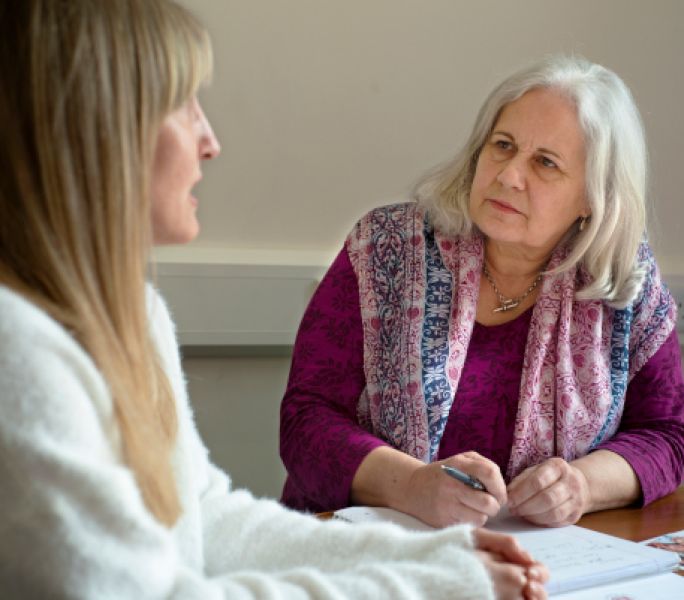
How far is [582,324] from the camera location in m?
1.78

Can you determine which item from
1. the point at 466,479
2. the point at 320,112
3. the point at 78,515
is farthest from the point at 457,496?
the point at 320,112

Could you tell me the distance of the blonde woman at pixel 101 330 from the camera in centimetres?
71

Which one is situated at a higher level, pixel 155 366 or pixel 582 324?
pixel 155 366

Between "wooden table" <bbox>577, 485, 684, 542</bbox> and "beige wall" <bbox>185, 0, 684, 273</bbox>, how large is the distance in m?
1.20

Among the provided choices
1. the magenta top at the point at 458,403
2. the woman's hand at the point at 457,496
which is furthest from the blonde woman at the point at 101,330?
the magenta top at the point at 458,403

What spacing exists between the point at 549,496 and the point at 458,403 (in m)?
0.34

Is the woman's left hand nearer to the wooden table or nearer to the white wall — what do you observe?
the wooden table

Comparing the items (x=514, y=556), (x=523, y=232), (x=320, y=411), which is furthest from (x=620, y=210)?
(x=514, y=556)

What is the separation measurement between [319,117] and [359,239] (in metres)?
0.77

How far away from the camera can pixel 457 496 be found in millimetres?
1354

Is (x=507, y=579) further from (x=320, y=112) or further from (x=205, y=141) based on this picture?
(x=320, y=112)

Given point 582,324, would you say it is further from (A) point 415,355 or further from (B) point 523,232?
(A) point 415,355

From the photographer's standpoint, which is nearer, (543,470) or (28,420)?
(28,420)

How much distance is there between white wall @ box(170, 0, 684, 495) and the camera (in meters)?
2.41
